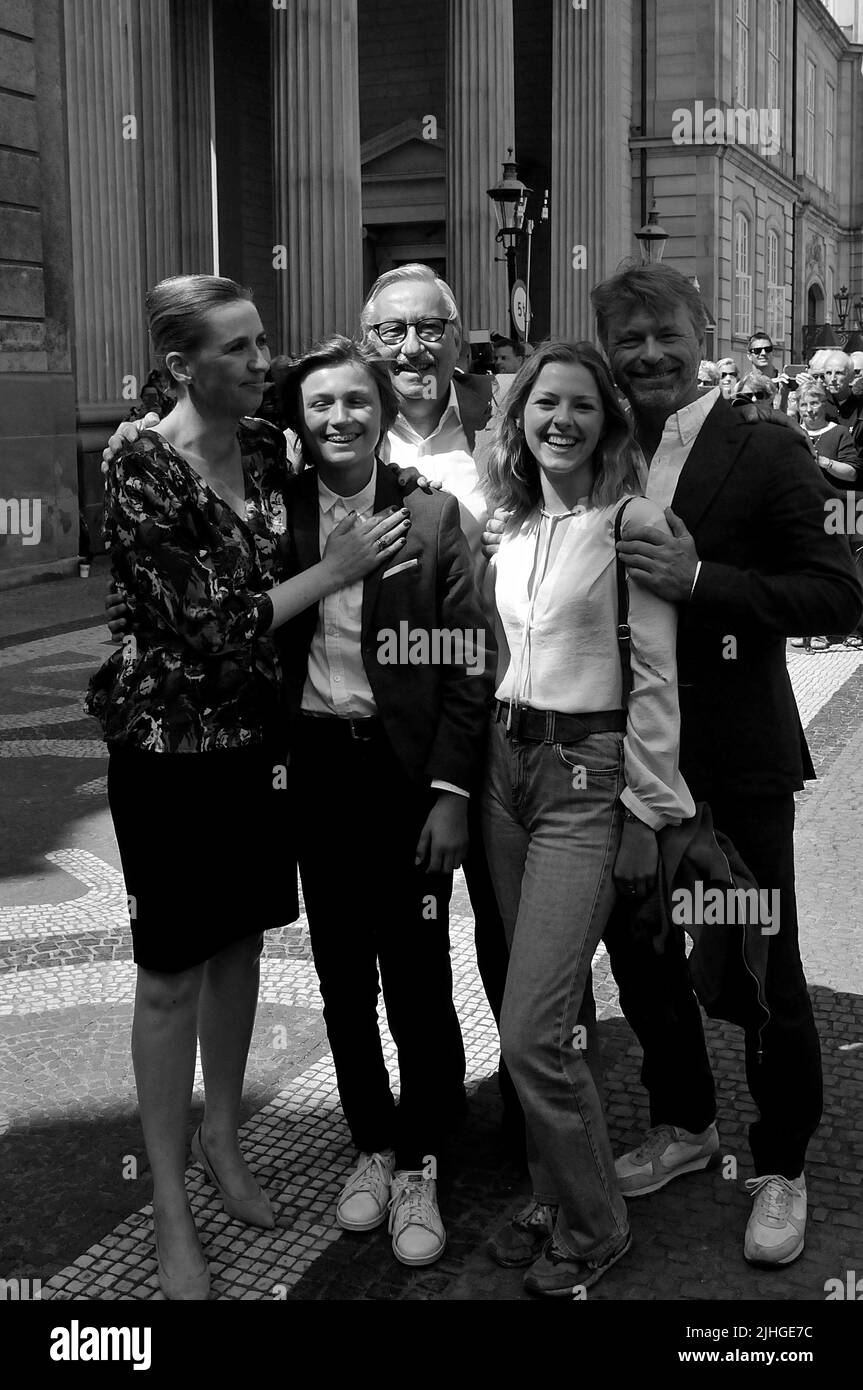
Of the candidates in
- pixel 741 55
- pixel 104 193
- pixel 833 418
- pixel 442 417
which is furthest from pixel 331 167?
pixel 741 55

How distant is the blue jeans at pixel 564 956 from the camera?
118 inches

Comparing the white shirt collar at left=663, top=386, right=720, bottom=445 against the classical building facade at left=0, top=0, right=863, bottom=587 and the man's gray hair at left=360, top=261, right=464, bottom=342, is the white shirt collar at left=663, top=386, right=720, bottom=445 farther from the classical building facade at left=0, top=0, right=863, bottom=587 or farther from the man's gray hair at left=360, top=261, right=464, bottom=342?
the classical building facade at left=0, top=0, right=863, bottom=587

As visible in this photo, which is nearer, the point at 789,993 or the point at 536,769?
the point at 536,769

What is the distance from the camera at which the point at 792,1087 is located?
3.30m

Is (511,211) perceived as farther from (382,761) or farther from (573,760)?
(573,760)

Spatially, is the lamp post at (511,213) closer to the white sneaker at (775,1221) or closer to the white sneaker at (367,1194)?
the white sneaker at (367,1194)

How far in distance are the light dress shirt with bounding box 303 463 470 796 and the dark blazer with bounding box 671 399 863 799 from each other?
1.87ft

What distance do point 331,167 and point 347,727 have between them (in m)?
15.6

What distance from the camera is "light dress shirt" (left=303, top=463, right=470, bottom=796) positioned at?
129 inches

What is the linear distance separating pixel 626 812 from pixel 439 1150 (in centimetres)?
105

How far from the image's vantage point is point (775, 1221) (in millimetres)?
3262

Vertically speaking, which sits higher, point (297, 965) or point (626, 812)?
point (626, 812)
